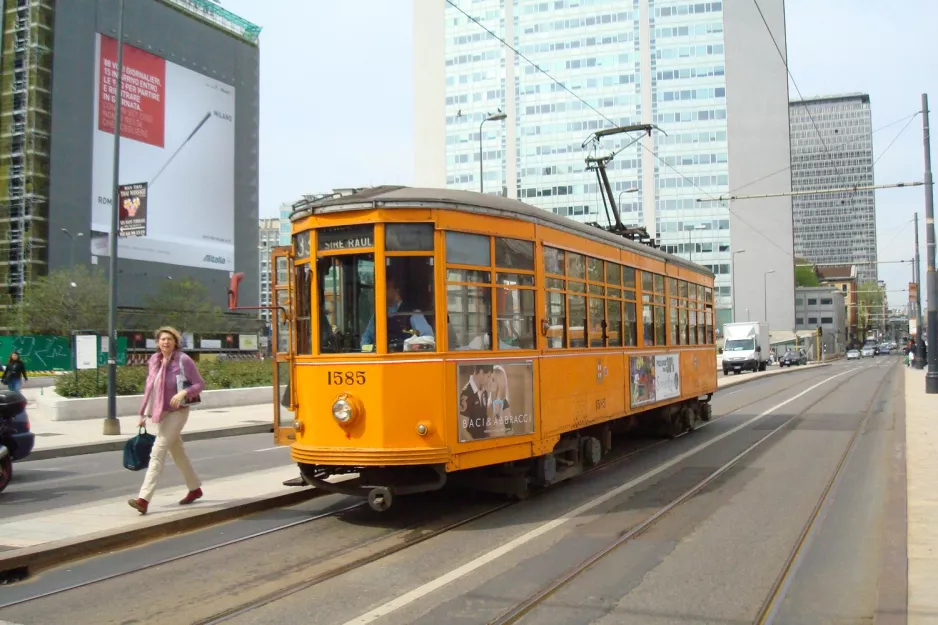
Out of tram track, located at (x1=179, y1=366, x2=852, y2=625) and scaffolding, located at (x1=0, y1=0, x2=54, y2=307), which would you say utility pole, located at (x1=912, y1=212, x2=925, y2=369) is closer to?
tram track, located at (x1=179, y1=366, x2=852, y2=625)

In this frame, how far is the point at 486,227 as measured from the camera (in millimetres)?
7969

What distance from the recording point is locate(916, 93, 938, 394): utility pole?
21750 millimetres

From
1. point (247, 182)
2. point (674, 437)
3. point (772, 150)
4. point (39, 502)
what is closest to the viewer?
point (39, 502)

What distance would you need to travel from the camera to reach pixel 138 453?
26.2ft

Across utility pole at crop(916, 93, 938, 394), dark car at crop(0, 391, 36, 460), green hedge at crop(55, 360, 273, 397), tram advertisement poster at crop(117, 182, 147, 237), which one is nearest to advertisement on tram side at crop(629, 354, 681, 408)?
dark car at crop(0, 391, 36, 460)

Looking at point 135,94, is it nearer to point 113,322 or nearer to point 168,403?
point 113,322

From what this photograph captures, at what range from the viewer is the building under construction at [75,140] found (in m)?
59.2

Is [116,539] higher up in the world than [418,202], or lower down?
lower down

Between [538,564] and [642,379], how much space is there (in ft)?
19.5

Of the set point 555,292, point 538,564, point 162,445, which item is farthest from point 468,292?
point 162,445

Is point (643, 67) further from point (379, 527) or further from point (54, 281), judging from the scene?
point (379, 527)

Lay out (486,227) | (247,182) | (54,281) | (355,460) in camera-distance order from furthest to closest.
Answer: (247,182) → (54,281) → (486,227) → (355,460)

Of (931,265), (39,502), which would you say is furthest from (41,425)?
(931,265)

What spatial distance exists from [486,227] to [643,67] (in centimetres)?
8415
